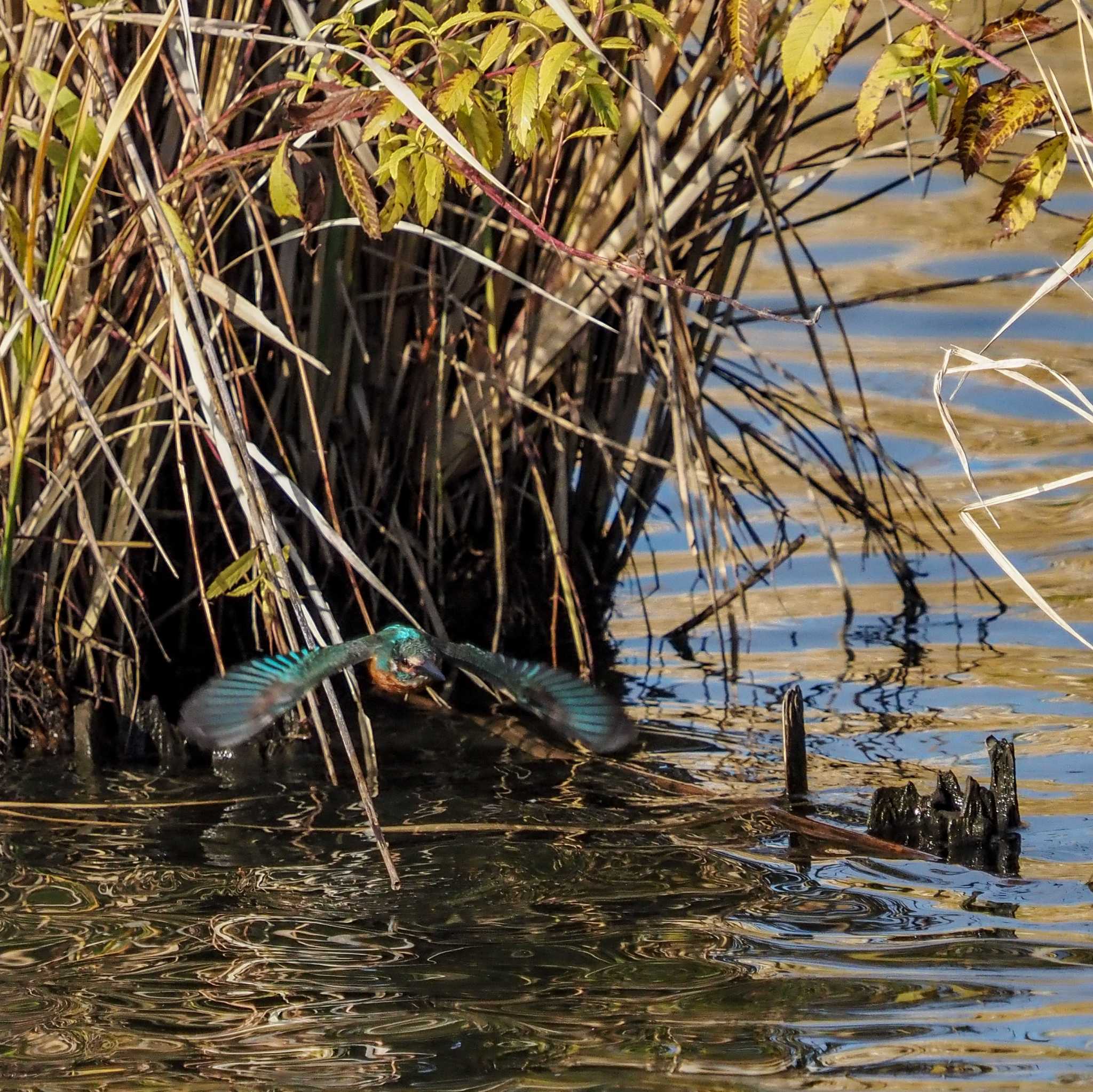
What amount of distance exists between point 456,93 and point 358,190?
353 millimetres

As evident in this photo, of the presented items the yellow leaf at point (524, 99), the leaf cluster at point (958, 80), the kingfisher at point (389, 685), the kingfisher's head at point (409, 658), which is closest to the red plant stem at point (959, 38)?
the leaf cluster at point (958, 80)

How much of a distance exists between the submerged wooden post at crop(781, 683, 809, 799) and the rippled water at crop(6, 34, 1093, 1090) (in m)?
0.06

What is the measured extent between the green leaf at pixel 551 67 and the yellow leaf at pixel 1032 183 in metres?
0.77

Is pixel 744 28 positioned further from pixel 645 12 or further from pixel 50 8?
pixel 50 8

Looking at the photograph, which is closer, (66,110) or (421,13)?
(421,13)

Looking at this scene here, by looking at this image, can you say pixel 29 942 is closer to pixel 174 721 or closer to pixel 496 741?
pixel 174 721

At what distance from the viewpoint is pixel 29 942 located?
3.08 metres

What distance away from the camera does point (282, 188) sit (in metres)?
2.94

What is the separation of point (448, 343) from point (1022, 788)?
1.64 metres

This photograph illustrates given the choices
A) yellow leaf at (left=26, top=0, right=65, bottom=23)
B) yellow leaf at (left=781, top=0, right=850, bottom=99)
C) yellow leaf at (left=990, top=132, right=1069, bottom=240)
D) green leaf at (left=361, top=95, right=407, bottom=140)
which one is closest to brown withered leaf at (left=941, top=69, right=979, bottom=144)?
yellow leaf at (left=990, top=132, right=1069, bottom=240)

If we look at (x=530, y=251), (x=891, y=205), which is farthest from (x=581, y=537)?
(x=891, y=205)

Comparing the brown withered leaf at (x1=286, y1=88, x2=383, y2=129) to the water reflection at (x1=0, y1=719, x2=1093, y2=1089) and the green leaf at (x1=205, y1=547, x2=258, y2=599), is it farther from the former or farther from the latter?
the water reflection at (x1=0, y1=719, x2=1093, y2=1089)

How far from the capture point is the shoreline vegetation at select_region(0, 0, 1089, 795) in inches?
115

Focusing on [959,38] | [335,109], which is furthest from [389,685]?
[959,38]
